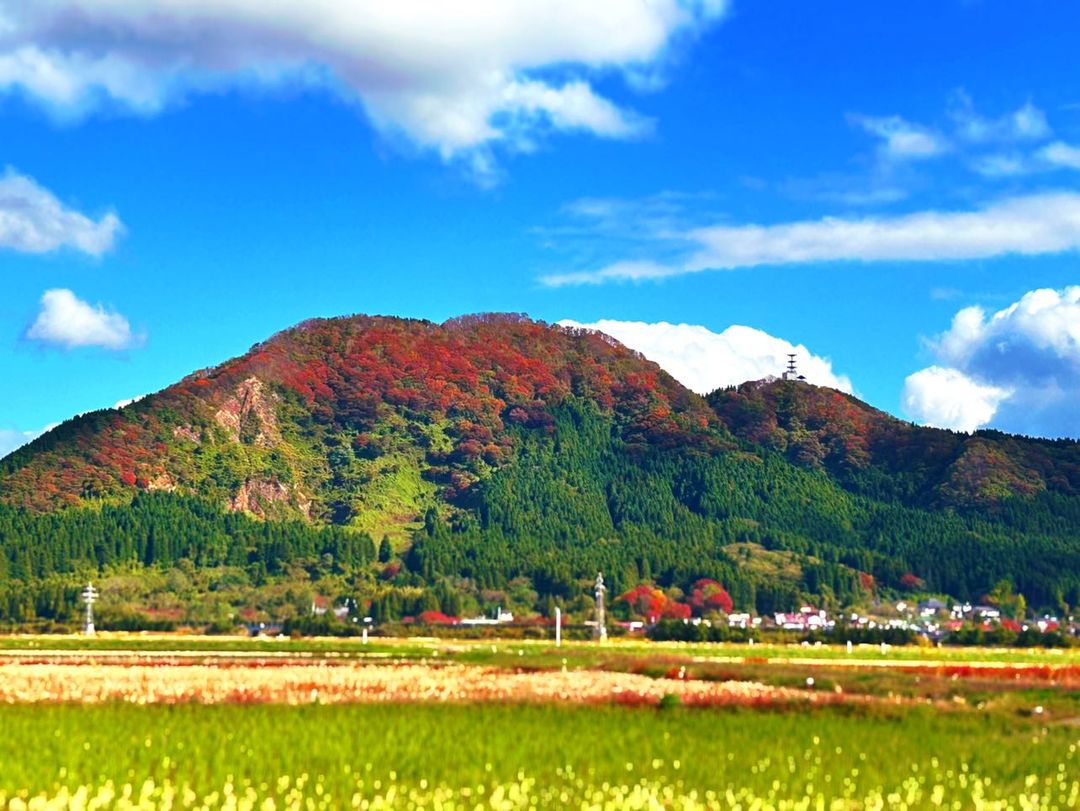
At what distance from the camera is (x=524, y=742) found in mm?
35750

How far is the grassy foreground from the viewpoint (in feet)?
90.2

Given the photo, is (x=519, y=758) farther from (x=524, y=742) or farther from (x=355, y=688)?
(x=355, y=688)

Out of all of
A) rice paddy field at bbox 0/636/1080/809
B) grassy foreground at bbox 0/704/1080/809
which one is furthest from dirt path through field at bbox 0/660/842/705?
grassy foreground at bbox 0/704/1080/809

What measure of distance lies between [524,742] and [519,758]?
2.73 meters

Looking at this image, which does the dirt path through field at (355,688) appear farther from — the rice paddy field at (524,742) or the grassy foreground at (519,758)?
the grassy foreground at (519,758)

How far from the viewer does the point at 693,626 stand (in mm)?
156500

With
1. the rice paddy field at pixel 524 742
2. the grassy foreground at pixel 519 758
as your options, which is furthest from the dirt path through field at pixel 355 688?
the grassy foreground at pixel 519 758

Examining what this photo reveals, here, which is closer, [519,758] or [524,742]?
[519,758]

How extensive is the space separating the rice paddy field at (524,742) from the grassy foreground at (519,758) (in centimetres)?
10

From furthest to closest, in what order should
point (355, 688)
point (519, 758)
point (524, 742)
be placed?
1. point (355, 688)
2. point (524, 742)
3. point (519, 758)

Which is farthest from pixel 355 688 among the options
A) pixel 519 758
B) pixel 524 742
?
pixel 519 758

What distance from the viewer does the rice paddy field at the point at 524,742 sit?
2781 cm

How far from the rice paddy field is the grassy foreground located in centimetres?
10

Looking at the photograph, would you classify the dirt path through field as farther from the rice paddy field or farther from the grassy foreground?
the grassy foreground
